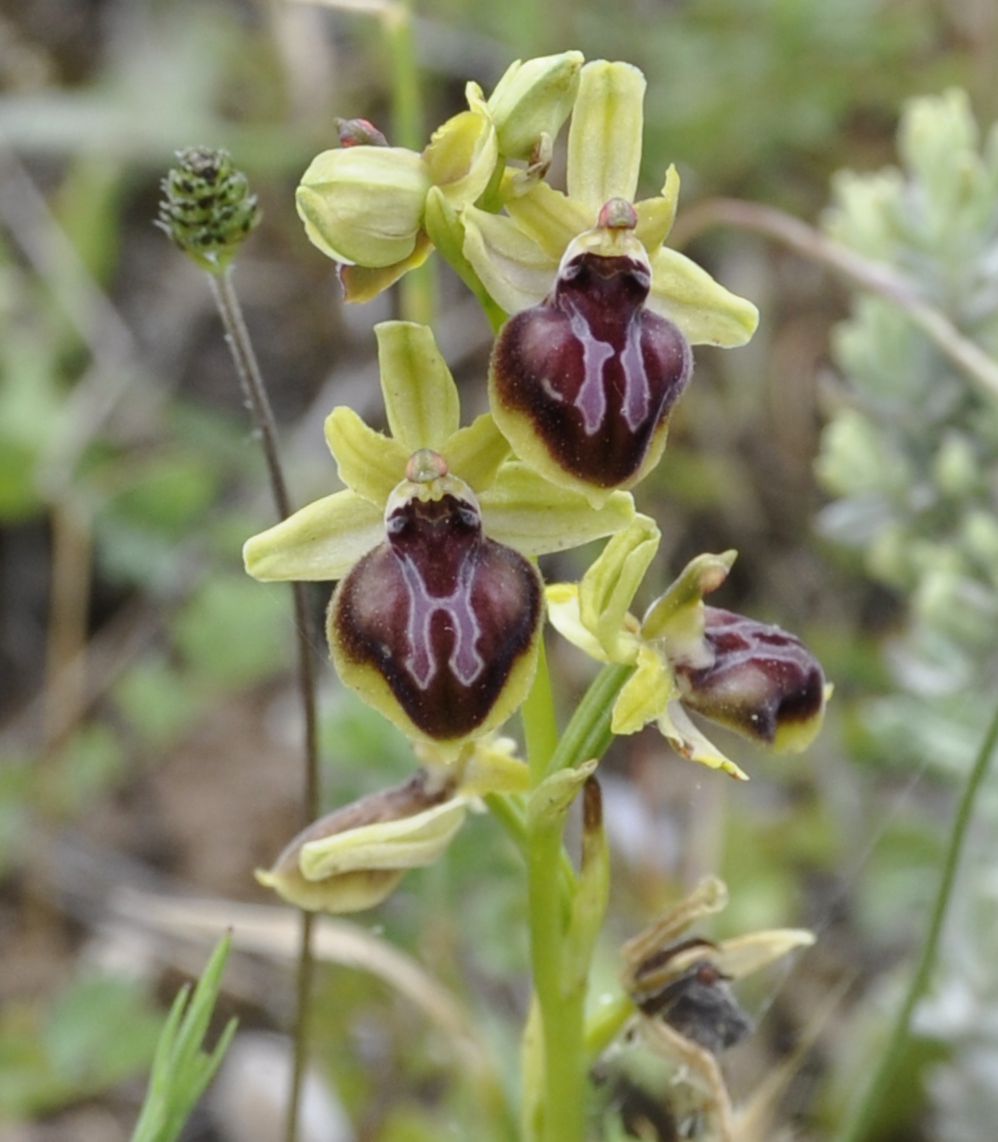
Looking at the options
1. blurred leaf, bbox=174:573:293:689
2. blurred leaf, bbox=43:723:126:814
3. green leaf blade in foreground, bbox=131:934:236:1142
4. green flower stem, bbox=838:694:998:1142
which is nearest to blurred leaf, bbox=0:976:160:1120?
blurred leaf, bbox=43:723:126:814

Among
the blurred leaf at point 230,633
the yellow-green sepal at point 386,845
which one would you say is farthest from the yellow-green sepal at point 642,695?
the blurred leaf at point 230,633

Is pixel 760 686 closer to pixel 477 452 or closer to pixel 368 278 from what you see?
pixel 477 452

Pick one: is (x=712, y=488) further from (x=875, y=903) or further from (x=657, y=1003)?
(x=657, y=1003)

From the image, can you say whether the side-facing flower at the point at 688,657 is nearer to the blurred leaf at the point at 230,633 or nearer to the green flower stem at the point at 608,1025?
the green flower stem at the point at 608,1025

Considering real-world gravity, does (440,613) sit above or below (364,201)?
below

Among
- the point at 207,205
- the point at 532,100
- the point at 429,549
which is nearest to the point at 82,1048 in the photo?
the point at 429,549

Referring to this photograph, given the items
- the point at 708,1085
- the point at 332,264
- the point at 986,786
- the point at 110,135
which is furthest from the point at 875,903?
the point at 110,135

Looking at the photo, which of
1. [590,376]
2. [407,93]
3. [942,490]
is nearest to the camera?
[590,376]
